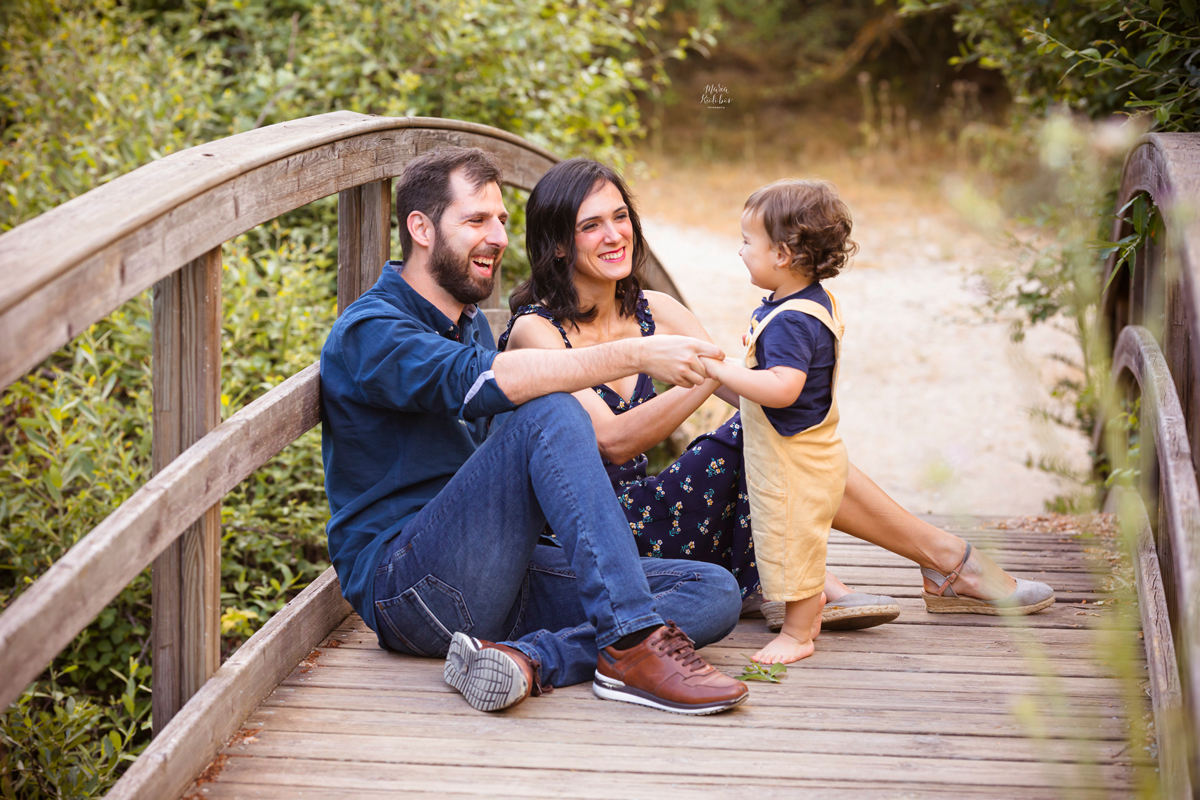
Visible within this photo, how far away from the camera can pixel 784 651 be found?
7.75 ft

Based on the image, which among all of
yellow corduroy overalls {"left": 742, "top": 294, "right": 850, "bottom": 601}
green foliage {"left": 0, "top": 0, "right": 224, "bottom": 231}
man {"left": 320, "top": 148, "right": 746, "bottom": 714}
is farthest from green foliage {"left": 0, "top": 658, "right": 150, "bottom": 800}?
green foliage {"left": 0, "top": 0, "right": 224, "bottom": 231}

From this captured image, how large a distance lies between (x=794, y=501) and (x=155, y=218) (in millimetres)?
1385

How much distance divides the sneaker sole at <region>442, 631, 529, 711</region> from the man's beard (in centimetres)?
77

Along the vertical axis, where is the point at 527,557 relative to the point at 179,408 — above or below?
below

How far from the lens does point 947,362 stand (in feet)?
28.3

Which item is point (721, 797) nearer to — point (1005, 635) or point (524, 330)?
point (1005, 635)

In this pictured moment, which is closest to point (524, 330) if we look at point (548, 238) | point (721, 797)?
point (548, 238)

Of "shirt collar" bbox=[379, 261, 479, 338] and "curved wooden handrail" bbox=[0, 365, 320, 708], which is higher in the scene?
"shirt collar" bbox=[379, 261, 479, 338]

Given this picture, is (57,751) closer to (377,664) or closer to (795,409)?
(377,664)

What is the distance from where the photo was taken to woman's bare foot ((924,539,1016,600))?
2652 mm

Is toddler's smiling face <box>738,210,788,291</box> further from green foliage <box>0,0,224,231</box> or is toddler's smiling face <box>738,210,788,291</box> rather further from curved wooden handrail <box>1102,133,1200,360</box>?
green foliage <box>0,0,224,231</box>

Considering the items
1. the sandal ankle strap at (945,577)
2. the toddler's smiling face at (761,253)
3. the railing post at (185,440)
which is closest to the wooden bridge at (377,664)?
the railing post at (185,440)

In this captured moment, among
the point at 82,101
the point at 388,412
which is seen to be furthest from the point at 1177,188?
the point at 82,101

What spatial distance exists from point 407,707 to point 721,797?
2.19ft
